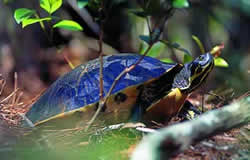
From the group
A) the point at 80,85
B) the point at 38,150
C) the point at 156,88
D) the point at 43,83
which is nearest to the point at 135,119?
the point at 156,88

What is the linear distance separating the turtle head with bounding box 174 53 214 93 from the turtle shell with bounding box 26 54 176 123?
72mm

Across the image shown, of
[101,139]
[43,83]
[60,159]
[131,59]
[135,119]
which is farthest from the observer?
[43,83]

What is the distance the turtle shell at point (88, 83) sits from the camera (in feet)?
4.77

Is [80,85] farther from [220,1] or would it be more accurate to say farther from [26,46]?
[220,1]

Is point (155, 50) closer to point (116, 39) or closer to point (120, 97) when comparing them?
point (120, 97)

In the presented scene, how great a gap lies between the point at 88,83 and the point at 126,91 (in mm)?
184

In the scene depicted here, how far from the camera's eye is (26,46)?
3.69 metres

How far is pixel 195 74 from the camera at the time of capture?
157cm

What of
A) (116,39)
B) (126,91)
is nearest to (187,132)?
(126,91)

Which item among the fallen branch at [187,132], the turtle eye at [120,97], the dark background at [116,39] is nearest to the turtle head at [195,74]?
the turtle eye at [120,97]

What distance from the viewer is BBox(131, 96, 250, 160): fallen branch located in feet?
2.22

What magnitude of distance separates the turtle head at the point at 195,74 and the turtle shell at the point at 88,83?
0.07m

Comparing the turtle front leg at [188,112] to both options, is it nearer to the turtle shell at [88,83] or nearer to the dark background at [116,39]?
the turtle shell at [88,83]

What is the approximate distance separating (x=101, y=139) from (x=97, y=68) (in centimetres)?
38
